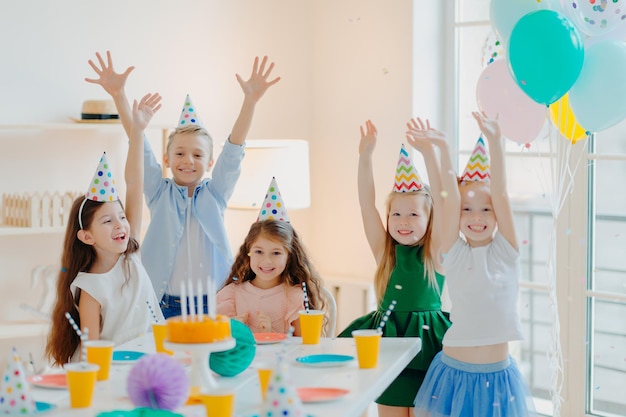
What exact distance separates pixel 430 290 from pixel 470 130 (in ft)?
4.51

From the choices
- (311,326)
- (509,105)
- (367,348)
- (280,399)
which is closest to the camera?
(280,399)

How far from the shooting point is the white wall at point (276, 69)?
3.19 m

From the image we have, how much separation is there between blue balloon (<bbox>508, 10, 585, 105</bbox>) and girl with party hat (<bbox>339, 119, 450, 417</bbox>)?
16.9 inches

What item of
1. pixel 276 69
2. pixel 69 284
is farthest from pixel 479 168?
pixel 276 69

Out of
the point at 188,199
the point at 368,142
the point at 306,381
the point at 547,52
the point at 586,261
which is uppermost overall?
the point at 547,52

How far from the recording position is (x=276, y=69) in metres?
3.99

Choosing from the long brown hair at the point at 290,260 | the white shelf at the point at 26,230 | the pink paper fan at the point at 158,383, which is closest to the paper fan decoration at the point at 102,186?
the long brown hair at the point at 290,260

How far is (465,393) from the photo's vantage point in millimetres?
2295

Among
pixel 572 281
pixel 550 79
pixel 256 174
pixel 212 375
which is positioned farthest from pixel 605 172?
pixel 212 375

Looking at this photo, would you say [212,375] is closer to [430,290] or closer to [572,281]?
[430,290]

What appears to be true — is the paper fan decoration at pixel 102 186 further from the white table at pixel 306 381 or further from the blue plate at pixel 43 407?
the blue plate at pixel 43 407

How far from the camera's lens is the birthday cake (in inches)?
66.5

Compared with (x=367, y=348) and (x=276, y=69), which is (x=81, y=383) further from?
(x=276, y=69)

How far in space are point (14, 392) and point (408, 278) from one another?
48.5 inches
